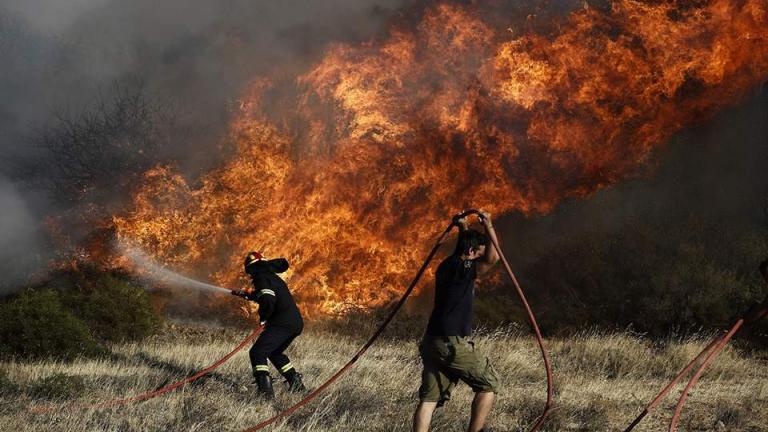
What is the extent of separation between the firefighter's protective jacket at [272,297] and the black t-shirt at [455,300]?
2822 millimetres

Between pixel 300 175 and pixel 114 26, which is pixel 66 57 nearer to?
pixel 114 26

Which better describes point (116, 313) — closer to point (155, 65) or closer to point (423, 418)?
point (423, 418)

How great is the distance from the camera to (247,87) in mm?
17281

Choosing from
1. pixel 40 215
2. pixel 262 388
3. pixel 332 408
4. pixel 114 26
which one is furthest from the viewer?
pixel 114 26

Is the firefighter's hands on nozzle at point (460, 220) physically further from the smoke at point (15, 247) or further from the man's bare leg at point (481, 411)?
the smoke at point (15, 247)

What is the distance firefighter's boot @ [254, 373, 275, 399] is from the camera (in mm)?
7490

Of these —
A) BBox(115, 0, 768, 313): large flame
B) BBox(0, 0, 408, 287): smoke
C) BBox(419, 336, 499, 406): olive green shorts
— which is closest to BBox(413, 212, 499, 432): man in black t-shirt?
BBox(419, 336, 499, 406): olive green shorts

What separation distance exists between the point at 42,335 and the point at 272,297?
439 centimetres

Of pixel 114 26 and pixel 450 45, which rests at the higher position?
pixel 114 26

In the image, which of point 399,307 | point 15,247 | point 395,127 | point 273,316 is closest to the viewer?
point 399,307

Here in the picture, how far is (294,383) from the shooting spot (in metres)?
7.84

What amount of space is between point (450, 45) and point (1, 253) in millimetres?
12216

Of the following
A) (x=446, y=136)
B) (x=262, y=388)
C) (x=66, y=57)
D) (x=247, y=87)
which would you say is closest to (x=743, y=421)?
(x=262, y=388)

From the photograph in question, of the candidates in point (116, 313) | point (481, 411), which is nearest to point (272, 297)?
point (481, 411)
